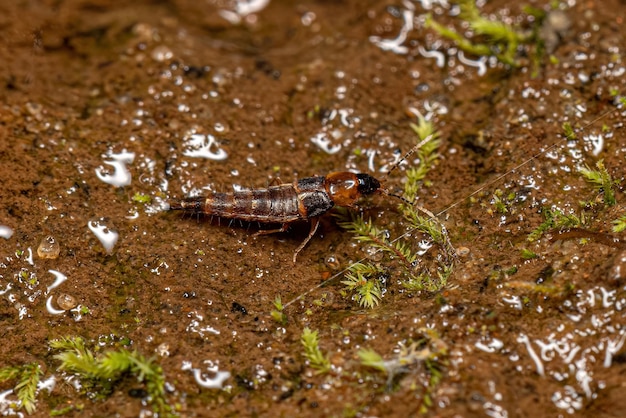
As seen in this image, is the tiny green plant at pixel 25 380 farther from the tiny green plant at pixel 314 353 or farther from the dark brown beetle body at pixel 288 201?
the tiny green plant at pixel 314 353

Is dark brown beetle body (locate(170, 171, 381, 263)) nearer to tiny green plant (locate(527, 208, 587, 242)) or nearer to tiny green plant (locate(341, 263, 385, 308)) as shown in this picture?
tiny green plant (locate(341, 263, 385, 308))

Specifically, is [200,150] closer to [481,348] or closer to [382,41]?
[382,41]

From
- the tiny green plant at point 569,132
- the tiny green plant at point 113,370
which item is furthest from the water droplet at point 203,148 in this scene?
the tiny green plant at point 569,132

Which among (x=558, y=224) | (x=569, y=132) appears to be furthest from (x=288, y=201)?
(x=569, y=132)

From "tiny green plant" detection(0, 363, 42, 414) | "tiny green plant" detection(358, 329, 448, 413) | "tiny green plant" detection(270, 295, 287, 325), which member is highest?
"tiny green plant" detection(358, 329, 448, 413)

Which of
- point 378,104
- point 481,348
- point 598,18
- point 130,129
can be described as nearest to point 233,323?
point 481,348

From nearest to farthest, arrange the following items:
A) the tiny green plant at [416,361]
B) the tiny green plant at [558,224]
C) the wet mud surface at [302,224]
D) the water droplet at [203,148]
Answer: the tiny green plant at [416,361], the wet mud surface at [302,224], the tiny green plant at [558,224], the water droplet at [203,148]

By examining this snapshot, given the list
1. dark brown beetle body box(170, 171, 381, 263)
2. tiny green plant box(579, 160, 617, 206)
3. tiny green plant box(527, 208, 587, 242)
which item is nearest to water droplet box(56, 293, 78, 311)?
dark brown beetle body box(170, 171, 381, 263)
